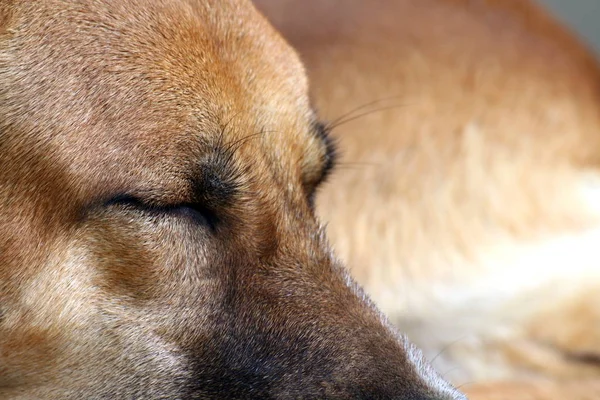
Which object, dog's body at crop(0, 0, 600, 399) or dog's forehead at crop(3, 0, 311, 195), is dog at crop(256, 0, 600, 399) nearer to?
dog's body at crop(0, 0, 600, 399)

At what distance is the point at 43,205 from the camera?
6.24 feet

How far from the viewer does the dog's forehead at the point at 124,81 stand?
1909 millimetres

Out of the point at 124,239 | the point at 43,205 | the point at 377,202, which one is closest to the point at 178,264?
the point at 124,239

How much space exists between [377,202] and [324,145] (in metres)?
0.97

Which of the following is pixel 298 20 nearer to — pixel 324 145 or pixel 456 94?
pixel 456 94

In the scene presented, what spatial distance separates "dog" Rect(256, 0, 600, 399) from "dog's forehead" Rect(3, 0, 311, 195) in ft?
3.91

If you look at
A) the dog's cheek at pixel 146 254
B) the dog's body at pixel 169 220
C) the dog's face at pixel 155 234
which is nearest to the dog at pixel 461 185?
the dog's body at pixel 169 220

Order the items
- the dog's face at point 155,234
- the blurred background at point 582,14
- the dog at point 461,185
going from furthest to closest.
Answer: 1. the blurred background at point 582,14
2. the dog at point 461,185
3. the dog's face at point 155,234

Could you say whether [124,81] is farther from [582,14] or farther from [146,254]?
[582,14]

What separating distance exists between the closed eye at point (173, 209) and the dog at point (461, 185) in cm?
125

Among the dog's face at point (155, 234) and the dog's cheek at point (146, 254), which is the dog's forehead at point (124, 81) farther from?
the dog's cheek at point (146, 254)

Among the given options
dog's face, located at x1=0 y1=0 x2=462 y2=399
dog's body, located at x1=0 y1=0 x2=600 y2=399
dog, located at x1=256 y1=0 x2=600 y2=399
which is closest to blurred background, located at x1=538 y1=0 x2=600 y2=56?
dog, located at x1=256 y1=0 x2=600 y2=399

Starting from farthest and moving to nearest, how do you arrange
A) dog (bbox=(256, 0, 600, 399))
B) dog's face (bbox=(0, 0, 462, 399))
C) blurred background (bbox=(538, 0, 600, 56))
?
blurred background (bbox=(538, 0, 600, 56))
dog (bbox=(256, 0, 600, 399))
dog's face (bbox=(0, 0, 462, 399))

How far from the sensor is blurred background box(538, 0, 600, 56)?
18.4 feet
